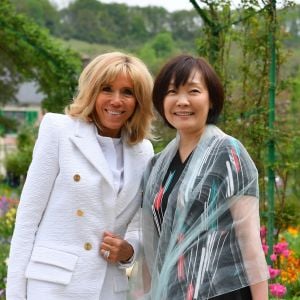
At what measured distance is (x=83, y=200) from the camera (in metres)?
2.39

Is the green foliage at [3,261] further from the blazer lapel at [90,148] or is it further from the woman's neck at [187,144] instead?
the woman's neck at [187,144]

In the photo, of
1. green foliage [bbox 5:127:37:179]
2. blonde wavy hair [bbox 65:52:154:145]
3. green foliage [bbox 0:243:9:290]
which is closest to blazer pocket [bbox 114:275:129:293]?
blonde wavy hair [bbox 65:52:154:145]

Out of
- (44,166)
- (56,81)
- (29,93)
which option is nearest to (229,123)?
(44,166)

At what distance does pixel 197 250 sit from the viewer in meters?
2.17

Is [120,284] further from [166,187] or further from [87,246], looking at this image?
[166,187]

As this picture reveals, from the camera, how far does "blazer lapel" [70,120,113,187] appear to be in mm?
2436

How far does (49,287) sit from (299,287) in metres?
2.39

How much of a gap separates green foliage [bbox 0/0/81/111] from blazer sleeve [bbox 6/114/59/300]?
478 cm

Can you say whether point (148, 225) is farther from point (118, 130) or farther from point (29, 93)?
point (29, 93)

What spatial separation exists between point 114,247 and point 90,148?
0.38 meters

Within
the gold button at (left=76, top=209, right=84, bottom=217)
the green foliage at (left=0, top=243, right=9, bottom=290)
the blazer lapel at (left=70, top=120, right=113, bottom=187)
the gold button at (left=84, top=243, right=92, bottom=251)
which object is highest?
the blazer lapel at (left=70, top=120, right=113, bottom=187)

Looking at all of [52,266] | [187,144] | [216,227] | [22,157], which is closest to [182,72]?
→ [187,144]

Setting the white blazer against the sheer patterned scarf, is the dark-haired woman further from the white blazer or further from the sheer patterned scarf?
the white blazer

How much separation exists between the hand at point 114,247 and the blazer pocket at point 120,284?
3.4 inches
